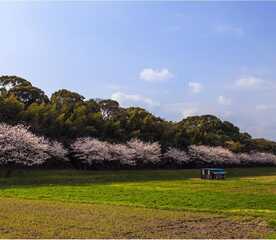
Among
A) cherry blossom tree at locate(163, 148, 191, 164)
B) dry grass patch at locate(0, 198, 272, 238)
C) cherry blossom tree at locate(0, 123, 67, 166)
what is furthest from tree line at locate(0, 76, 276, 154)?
dry grass patch at locate(0, 198, 272, 238)

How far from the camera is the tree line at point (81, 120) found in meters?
59.3

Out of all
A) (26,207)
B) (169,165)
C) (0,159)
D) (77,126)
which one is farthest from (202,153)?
(26,207)

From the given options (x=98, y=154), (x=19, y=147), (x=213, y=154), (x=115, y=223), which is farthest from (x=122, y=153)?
(x=115, y=223)

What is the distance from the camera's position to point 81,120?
2687 inches

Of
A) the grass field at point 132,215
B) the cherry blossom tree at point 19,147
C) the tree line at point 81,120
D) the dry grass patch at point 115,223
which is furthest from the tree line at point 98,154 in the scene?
the dry grass patch at point 115,223

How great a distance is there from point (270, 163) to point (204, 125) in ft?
64.2

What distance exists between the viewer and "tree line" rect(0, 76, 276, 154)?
59.3 meters

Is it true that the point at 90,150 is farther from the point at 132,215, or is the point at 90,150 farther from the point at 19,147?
the point at 132,215

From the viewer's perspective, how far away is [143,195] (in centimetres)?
2945

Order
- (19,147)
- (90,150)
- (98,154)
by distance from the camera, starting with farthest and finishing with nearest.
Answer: (98,154), (90,150), (19,147)

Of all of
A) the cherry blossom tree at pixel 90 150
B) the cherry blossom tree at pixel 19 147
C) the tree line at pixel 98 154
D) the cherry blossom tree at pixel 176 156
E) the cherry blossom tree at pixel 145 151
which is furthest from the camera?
the cherry blossom tree at pixel 176 156

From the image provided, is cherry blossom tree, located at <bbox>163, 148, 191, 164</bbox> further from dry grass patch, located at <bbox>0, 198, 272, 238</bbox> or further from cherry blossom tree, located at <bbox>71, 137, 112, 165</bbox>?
dry grass patch, located at <bbox>0, 198, 272, 238</bbox>

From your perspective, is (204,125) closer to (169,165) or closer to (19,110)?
(169,165)

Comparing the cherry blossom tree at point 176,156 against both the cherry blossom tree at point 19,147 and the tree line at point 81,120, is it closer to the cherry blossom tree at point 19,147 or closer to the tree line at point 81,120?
the tree line at point 81,120
